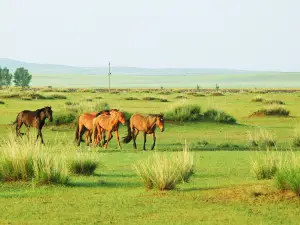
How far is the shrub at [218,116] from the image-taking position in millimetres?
41094

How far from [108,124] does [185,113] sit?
15215 mm

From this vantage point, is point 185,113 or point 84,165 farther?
point 185,113

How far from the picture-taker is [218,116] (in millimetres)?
41000

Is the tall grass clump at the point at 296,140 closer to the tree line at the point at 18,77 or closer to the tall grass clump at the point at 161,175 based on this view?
the tall grass clump at the point at 161,175

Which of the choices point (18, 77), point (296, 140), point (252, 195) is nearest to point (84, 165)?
point (252, 195)

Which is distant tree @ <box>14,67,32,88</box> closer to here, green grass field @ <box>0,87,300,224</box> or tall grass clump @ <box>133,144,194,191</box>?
green grass field @ <box>0,87,300,224</box>

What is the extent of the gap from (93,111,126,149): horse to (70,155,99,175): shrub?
7.42 m

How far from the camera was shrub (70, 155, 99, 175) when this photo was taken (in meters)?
18.1

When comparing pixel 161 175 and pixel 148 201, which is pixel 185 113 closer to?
pixel 161 175

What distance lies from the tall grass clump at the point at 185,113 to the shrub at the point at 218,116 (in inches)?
18.3

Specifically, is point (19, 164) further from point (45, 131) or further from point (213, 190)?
point (45, 131)

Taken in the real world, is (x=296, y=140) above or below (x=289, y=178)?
below

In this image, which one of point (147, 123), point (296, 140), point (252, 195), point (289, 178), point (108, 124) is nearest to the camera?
point (289, 178)

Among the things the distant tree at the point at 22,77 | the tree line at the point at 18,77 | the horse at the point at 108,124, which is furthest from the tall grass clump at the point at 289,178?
the distant tree at the point at 22,77
